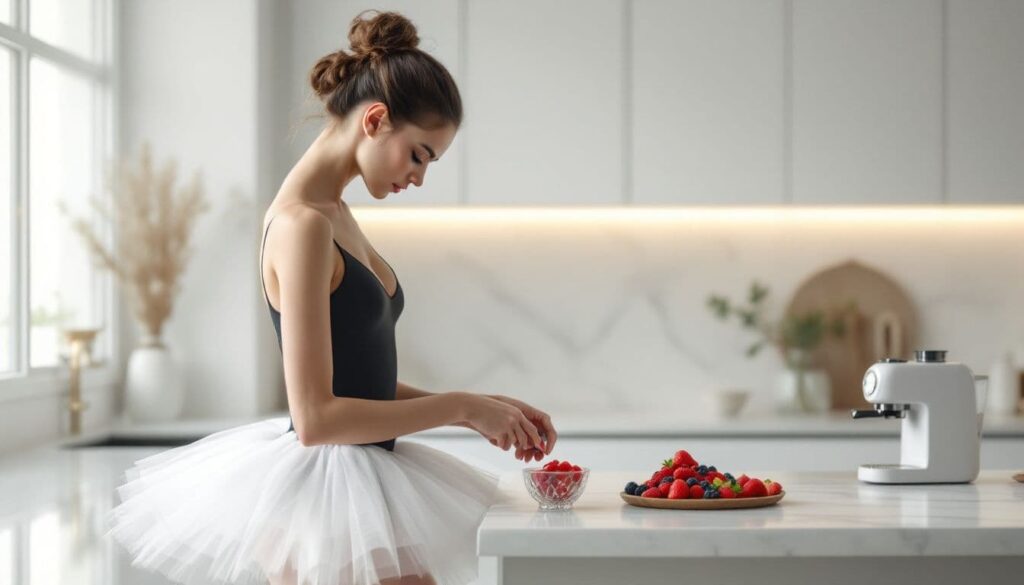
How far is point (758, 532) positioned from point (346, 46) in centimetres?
294

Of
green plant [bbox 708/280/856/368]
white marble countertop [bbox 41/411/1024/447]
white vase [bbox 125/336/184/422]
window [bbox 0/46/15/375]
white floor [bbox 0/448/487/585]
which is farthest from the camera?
green plant [bbox 708/280/856/368]

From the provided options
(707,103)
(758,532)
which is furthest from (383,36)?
(707,103)

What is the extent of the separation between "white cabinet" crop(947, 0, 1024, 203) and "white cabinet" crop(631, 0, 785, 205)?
0.58 meters

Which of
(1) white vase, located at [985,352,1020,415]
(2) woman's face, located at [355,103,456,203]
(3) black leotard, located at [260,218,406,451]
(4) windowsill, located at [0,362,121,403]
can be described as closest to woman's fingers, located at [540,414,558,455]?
(3) black leotard, located at [260,218,406,451]

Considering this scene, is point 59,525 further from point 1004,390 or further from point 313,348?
point 1004,390

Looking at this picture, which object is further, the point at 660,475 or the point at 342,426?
the point at 660,475

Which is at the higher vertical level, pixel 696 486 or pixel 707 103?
pixel 707 103

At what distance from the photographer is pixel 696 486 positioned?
1712mm

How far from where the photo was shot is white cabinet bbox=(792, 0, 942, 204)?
13.2 feet

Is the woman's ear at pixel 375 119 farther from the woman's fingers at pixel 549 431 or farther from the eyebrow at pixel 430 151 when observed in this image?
the woman's fingers at pixel 549 431

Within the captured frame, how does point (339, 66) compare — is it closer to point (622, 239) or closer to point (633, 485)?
point (633, 485)

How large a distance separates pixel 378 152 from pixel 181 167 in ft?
8.00

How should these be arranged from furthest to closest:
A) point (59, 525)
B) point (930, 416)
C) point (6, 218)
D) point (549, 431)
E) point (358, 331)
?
point (6, 218)
point (59, 525)
point (930, 416)
point (549, 431)
point (358, 331)

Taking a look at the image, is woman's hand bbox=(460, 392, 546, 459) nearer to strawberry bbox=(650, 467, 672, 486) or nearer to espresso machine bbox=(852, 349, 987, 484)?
strawberry bbox=(650, 467, 672, 486)
